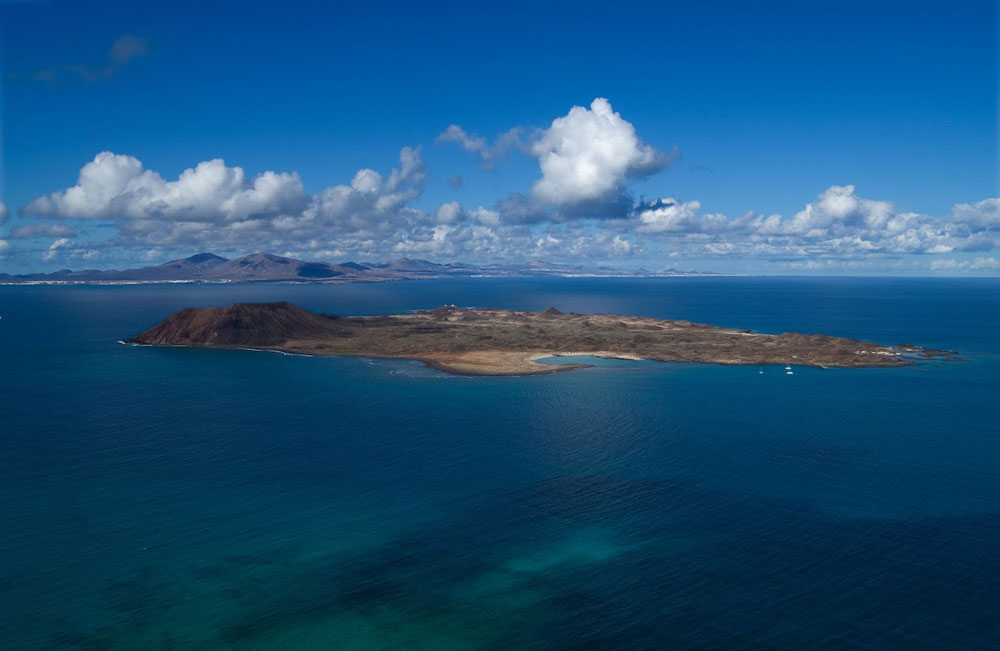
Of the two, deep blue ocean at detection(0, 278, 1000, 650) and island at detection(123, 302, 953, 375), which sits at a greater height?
island at detection(123, 302, 953, 375)

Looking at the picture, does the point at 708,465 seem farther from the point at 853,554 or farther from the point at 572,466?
the point at 853,554

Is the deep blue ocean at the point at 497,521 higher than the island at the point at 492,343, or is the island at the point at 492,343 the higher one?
the island at the point at 492,343

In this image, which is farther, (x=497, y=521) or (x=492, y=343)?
(x=492, y=343)

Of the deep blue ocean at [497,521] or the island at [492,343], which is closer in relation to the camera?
the deep blue ocean at [497,521]

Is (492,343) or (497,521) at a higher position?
(492,343)
